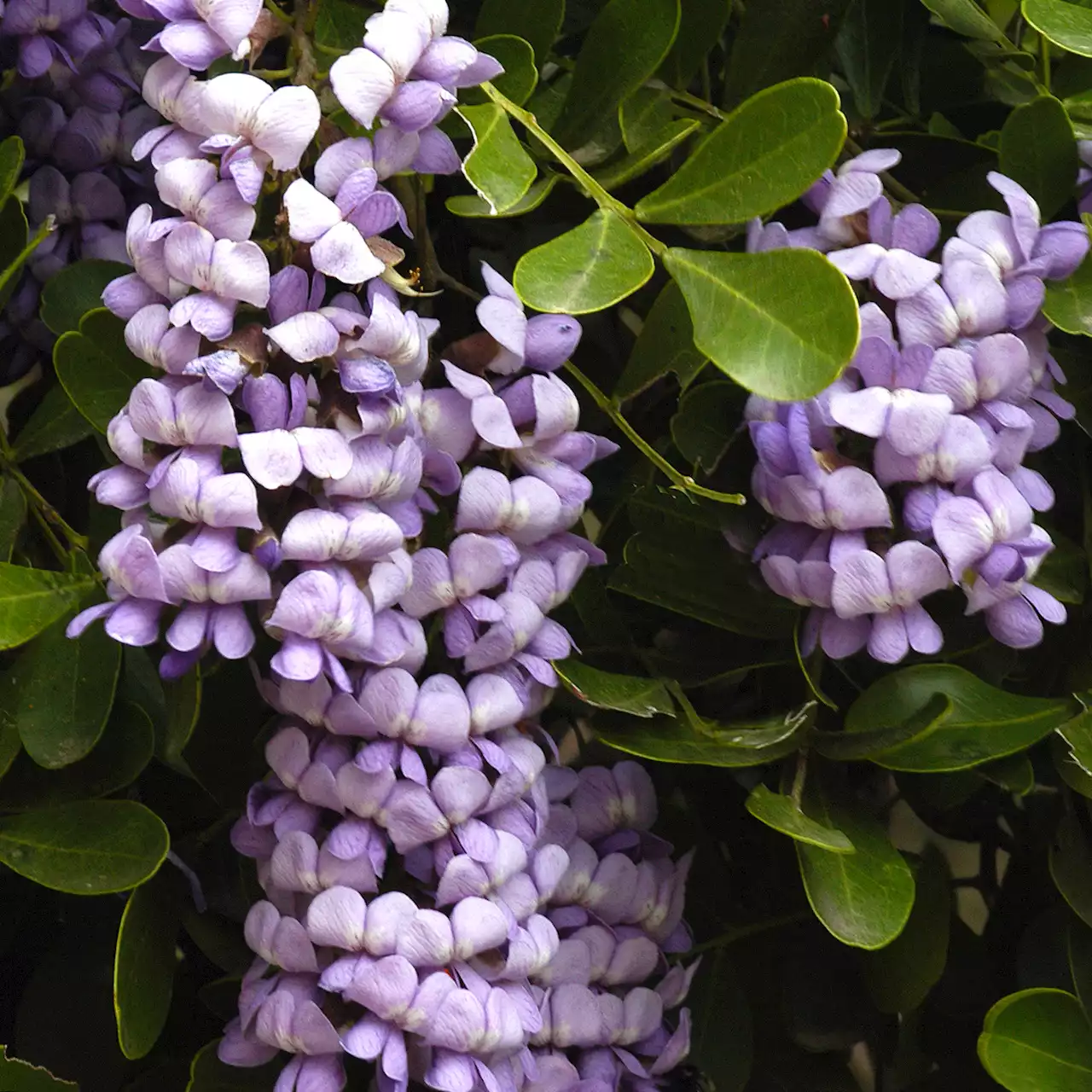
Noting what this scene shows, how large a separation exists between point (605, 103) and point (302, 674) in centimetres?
23

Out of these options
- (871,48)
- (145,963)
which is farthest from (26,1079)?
(871,48)

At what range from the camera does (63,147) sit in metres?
0.51

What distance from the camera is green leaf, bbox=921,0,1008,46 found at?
507 mm

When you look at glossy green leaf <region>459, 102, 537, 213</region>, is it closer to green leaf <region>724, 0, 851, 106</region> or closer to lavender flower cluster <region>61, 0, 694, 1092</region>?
lavender flower cluster <region>61, 0, 694, 1092</region>

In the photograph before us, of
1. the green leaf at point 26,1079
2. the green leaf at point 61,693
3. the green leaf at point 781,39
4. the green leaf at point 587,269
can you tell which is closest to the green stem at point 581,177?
the green leaf at point 587,269

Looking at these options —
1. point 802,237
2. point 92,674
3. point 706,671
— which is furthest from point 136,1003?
point 802,237

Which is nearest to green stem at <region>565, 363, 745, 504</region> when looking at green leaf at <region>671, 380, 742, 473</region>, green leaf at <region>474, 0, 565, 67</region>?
green leaf at <region>671, 380, 742, 473</region>

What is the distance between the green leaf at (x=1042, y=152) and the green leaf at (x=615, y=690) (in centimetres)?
22

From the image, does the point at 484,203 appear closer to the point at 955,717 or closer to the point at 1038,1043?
the point at 955,717

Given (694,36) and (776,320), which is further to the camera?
(694,36)

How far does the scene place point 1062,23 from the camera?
47cm

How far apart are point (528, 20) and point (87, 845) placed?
318mm

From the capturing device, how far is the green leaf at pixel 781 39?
19.7 inches

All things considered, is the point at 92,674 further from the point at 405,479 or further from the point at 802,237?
the point at 802,237
